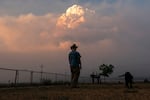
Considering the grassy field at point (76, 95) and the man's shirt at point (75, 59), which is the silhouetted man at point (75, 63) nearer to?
the man's shirt at point (75, 59)

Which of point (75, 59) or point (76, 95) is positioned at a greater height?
point (75, 59)

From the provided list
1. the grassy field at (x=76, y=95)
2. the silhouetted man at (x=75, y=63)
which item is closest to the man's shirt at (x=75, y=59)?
the silhouetted man at (x=75, y=63)

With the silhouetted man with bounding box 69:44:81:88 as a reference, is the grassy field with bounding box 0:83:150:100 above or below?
below

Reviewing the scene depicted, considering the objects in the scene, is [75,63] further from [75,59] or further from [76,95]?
[76,95]

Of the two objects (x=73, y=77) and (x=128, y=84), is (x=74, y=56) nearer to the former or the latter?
(x=73, y=77)

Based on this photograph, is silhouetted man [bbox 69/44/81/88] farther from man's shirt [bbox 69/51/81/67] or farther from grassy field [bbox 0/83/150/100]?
grassy field [bbox 0/83/150/100]

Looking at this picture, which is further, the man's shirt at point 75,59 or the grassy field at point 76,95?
the man's shirt at point 75,59

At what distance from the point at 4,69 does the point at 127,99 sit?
20.6 metres

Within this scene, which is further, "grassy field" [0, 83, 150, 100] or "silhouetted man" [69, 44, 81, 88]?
"silhouetted man" [69, 44, 81, 88]

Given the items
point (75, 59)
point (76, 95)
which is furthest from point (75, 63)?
point (76, 95)

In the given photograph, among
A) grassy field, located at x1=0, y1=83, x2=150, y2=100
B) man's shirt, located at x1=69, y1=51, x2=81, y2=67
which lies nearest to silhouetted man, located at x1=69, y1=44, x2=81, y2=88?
man's shirt, located at x1=69, y1=51, x2=81, y2=67

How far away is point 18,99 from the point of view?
12.0m

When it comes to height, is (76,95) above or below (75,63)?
below

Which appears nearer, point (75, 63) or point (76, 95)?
point (76, 95)
